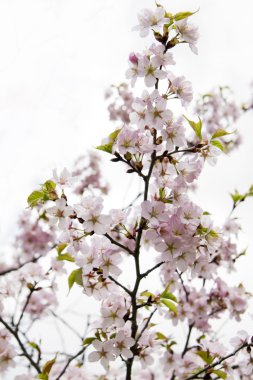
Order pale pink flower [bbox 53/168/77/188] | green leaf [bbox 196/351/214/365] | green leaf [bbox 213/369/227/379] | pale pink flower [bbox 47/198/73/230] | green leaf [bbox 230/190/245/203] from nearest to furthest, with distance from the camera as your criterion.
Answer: pale pink flower [bbox 47/198/73/230], pale pink flower [bbox 53/168/77/188], green leaf [bbox 213/369/227/379], green leaf [bbox 196/351/214/365], green leaf [bbox 230/190/245/203]

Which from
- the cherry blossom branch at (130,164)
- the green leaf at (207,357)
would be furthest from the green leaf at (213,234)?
the green leaf at (207,357)

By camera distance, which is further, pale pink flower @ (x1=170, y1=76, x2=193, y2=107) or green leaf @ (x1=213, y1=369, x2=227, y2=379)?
green leaf @ (x1=213, y1=369, x2=227, y2=379)

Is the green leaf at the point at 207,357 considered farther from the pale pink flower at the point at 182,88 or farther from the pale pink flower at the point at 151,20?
the pale pink flower at the point at 151,20

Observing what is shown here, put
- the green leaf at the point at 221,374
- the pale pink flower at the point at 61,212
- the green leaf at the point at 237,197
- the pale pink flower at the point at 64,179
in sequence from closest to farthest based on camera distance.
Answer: the pale pink flower at the point at 61,212 → the pale pink flower at the point at 64,179 → the green leaf at the point at 221,374 → the green leaf at the point at 237,197

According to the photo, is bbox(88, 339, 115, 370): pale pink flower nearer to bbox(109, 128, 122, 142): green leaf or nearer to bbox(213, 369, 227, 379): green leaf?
bbox(213, 369, 227, 379): green leaf

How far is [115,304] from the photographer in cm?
190

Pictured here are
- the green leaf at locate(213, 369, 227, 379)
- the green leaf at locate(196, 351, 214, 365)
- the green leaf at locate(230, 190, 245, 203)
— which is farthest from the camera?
the green leaf at locate(230, 190, 245, 203)

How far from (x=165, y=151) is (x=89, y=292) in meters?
0.72

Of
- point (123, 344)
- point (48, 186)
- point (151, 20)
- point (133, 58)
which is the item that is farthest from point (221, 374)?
point (151, 20)

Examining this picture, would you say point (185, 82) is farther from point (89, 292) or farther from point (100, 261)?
point (89, 292)

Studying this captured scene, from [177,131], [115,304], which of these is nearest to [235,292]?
[115,304]

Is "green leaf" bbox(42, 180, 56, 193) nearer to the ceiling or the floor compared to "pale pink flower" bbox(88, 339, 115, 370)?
nearer to the ceiling

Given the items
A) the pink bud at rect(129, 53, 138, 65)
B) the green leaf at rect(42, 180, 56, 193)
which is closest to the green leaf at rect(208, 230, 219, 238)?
the green leaf at rect(42, 180, 56, 193)

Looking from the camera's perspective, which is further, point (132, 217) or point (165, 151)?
point (132, 217)
